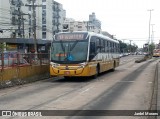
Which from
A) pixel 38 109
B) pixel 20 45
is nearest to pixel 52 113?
pixel 38 109

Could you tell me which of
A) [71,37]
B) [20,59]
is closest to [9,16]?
[71,37]

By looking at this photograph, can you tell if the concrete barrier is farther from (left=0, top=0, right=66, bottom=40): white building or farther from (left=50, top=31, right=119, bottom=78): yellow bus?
(left=0, top=0, right=66, bottom=40): white building

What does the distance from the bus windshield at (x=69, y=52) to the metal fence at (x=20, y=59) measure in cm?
167

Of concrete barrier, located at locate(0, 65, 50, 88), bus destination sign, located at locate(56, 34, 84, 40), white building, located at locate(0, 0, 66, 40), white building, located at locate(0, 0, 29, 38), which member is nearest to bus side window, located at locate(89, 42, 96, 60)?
bus destination sign, located at locate(56, 34, 84, 40)

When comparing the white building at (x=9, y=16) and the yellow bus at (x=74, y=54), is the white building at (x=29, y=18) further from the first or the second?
A: the yellow bus at (x=74, y=54)

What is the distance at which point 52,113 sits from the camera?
10648 mm

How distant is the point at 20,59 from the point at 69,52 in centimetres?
296

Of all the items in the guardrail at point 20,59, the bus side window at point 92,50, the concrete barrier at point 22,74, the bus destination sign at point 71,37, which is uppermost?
the bus destination sign at point 71,37

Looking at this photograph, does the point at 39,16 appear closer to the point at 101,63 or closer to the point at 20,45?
the point at 20,45

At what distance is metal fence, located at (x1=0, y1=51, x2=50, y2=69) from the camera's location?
1994 cm

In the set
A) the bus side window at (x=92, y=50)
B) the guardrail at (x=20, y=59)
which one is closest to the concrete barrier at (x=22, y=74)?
the guardrail at (x=20, y=59)

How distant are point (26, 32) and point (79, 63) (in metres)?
79.6

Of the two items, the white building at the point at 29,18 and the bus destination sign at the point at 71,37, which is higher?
the white building at the point at 29,18

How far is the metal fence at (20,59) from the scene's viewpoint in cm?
1994
